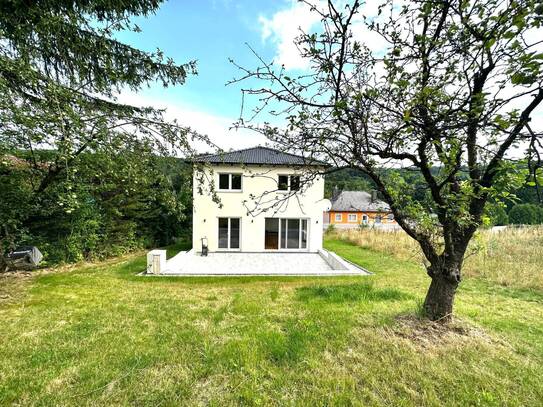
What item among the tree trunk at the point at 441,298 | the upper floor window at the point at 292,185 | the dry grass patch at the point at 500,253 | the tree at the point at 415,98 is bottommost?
the dry grass patch at the point at 500,253

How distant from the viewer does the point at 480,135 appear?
3.01m

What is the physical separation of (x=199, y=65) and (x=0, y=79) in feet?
12.8

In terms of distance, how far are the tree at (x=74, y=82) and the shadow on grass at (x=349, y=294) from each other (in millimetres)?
4515

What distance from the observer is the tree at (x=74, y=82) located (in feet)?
9.55

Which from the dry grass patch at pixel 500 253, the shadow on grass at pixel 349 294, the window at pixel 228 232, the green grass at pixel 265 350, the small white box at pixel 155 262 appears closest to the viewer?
the green grass at pixel 265 350

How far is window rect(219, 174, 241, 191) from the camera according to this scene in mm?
14078

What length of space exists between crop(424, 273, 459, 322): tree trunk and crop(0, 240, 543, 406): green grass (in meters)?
0.21

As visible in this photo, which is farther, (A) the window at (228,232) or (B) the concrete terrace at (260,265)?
(A) the window at (228,232)

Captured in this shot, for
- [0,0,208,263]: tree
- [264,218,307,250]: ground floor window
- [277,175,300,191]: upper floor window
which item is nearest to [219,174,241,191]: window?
[264,218,307,250]: ground floor window

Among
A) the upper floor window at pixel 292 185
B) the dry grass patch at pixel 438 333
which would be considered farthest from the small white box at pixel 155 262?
the dry grass patch at pixel 438 333

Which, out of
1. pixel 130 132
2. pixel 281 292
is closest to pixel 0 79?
pixel 130 132

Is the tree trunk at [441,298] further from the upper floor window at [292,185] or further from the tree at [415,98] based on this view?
the upper floor window at [292,185]

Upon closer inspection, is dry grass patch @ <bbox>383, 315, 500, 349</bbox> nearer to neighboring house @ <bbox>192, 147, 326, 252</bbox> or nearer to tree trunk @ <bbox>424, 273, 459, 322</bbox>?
tree trunk @ <bbox>424, 273, 459, 322</bbox>

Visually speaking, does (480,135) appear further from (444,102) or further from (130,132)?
(130,132)
